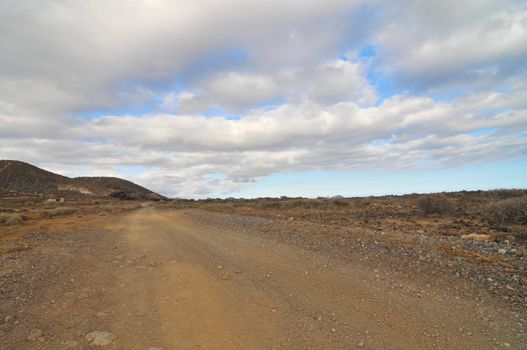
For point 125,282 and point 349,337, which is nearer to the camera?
point 349,337

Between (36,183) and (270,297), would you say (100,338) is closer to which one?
(270,297)

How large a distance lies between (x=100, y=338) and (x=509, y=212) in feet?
76.6

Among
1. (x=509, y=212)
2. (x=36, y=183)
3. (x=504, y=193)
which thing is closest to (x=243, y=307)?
(x=509, y=212)

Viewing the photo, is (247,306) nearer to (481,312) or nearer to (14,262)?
(481,312)

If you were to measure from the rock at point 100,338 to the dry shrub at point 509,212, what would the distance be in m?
22.4

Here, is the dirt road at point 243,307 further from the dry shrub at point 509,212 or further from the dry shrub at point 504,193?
the dry shrub at point 504,193

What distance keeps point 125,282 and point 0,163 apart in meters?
117

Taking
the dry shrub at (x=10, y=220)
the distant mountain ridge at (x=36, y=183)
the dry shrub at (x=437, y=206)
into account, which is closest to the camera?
the dry shrub at (x=10, y=220)

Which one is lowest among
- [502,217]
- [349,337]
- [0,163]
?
[349,337]

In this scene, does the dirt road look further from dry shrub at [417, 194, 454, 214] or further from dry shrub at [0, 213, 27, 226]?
dry shrub at [417, 194, 454, 214]

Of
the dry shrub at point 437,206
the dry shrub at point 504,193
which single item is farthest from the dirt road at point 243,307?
the dry shrub at point 504,193

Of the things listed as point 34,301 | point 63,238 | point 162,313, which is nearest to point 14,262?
point 34,301

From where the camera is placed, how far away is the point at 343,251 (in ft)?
34.6

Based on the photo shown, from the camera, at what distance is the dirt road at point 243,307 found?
5.05m
